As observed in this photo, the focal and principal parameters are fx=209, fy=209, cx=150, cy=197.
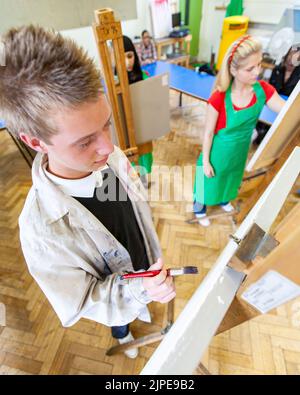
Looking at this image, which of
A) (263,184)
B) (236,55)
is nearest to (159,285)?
(263,184)

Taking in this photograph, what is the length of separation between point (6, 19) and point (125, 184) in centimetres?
388

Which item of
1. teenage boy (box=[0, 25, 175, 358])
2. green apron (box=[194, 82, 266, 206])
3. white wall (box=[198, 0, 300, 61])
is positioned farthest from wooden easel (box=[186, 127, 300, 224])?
white wall (box=[198, 0, 300, 61])

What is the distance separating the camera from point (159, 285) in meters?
0.60

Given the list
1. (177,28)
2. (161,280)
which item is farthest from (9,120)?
(177,28)

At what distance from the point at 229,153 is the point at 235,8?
417cm

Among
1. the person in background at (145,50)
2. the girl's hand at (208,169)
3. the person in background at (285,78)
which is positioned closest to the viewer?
the girl's hand at (208,169)

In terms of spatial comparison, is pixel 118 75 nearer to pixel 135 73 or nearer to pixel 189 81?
pixel 135 73

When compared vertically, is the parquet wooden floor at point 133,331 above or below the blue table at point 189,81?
below

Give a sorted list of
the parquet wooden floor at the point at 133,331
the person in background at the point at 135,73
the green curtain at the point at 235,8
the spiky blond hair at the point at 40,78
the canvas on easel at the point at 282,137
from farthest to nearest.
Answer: the green curtain at the point at 235,8 < the person in background at the point at 135,73 < the parquet wooden floor at the point at 133,331 < the canvas on easel at the point at 282,137 < the spiky blond hair at the point at 40,78

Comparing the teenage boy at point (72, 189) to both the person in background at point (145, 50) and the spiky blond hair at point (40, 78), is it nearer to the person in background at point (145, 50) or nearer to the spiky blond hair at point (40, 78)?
the spiky blond hair at point (40, 78)

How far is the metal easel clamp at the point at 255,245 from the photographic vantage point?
13.5 inches

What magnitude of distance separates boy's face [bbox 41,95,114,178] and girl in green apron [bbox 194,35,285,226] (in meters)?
0.98

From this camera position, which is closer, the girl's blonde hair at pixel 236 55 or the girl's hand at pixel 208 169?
the girl's blonde hair at pixel 236 55

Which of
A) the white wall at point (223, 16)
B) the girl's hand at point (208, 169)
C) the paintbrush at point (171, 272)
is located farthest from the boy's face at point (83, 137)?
the white wall at point (223, 16)
